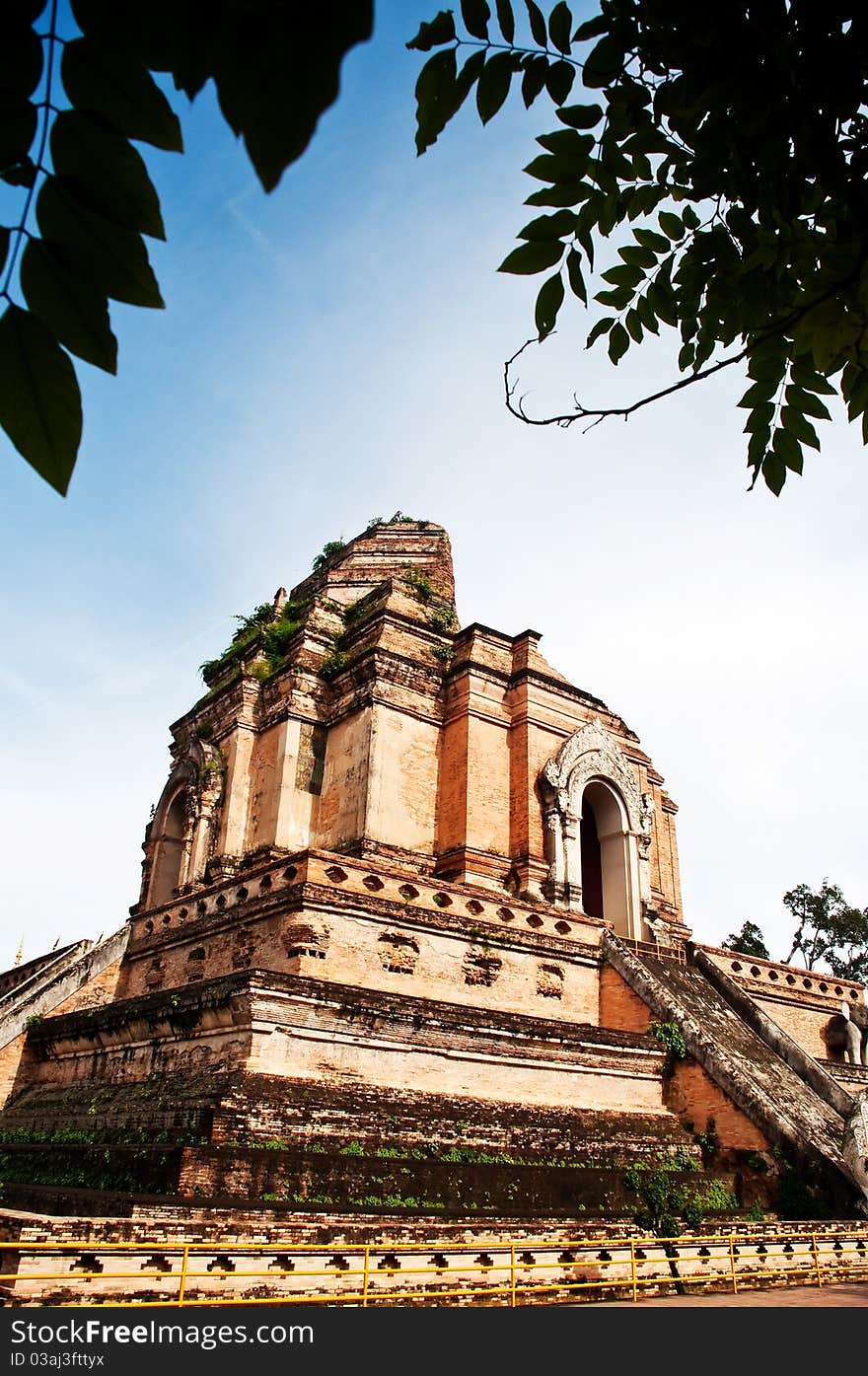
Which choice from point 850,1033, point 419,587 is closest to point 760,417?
point 419,587

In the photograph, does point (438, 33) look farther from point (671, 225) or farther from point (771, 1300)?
point (771, 1300)

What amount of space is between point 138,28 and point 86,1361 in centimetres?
591

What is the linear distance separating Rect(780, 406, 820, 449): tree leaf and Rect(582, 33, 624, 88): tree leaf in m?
1.19

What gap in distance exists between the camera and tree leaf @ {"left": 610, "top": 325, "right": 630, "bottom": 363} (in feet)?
11.8

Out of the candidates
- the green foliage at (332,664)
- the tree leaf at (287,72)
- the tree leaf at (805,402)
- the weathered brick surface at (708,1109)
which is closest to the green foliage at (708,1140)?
the weathered brick surface at (708,1109)

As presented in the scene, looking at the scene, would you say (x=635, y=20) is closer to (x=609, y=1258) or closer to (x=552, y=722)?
(x=609, y=1258)

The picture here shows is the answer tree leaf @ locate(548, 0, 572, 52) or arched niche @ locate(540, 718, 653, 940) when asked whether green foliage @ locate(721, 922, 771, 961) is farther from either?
tree leaf @ locate(548, 0, 572, 52)

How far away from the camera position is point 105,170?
4.84 ft

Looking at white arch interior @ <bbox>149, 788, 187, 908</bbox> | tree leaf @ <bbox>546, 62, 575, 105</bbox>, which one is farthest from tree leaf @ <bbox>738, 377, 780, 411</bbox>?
white arch interior @ <bbox>149, 788, 187, 908</bbox>

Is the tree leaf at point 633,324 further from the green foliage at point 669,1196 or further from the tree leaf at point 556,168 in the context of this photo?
the green foliage at point 669,1196

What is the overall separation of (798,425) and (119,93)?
256 centimetres

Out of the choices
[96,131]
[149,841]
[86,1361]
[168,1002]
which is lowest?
[86,1361]

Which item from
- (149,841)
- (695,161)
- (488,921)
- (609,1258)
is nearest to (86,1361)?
(609,1258)

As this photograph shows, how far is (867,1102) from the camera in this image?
1325 centimetres
